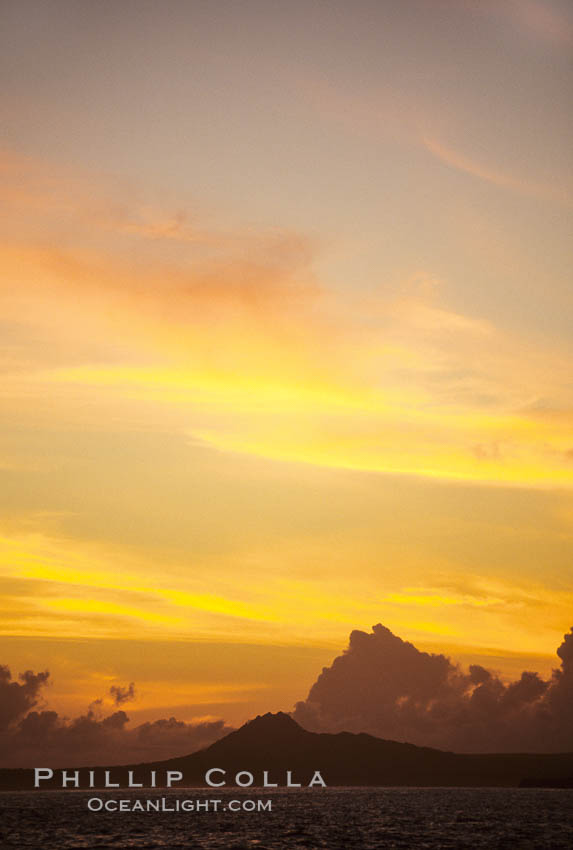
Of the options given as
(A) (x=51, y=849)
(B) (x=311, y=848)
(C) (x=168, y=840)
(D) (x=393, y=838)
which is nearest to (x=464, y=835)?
(D) (x=393, y=838)

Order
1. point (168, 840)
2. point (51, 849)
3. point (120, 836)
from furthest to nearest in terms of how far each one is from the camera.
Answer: point (120, 836), point (168, 840), point (51, 849)

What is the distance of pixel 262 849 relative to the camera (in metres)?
145

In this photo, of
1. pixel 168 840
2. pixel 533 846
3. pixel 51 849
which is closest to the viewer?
pixel 51 849

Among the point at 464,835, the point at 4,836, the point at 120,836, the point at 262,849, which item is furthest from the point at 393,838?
the point at 4,836

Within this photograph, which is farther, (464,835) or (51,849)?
(464,835)

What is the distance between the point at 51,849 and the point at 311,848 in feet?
136

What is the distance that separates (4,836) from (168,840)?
33376 mm

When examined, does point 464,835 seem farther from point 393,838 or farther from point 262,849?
point 262,849

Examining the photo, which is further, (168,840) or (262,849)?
(168,840)

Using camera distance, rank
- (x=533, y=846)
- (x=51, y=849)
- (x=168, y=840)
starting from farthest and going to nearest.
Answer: (x=168, y=840) → (x=533, y=846) → (x=51, y=849)

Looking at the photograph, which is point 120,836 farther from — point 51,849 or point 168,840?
point 51,849

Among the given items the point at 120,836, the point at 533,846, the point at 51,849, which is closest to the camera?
the point at 51,849

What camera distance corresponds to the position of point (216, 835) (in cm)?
18875

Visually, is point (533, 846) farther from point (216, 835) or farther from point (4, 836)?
point (4, 836)
